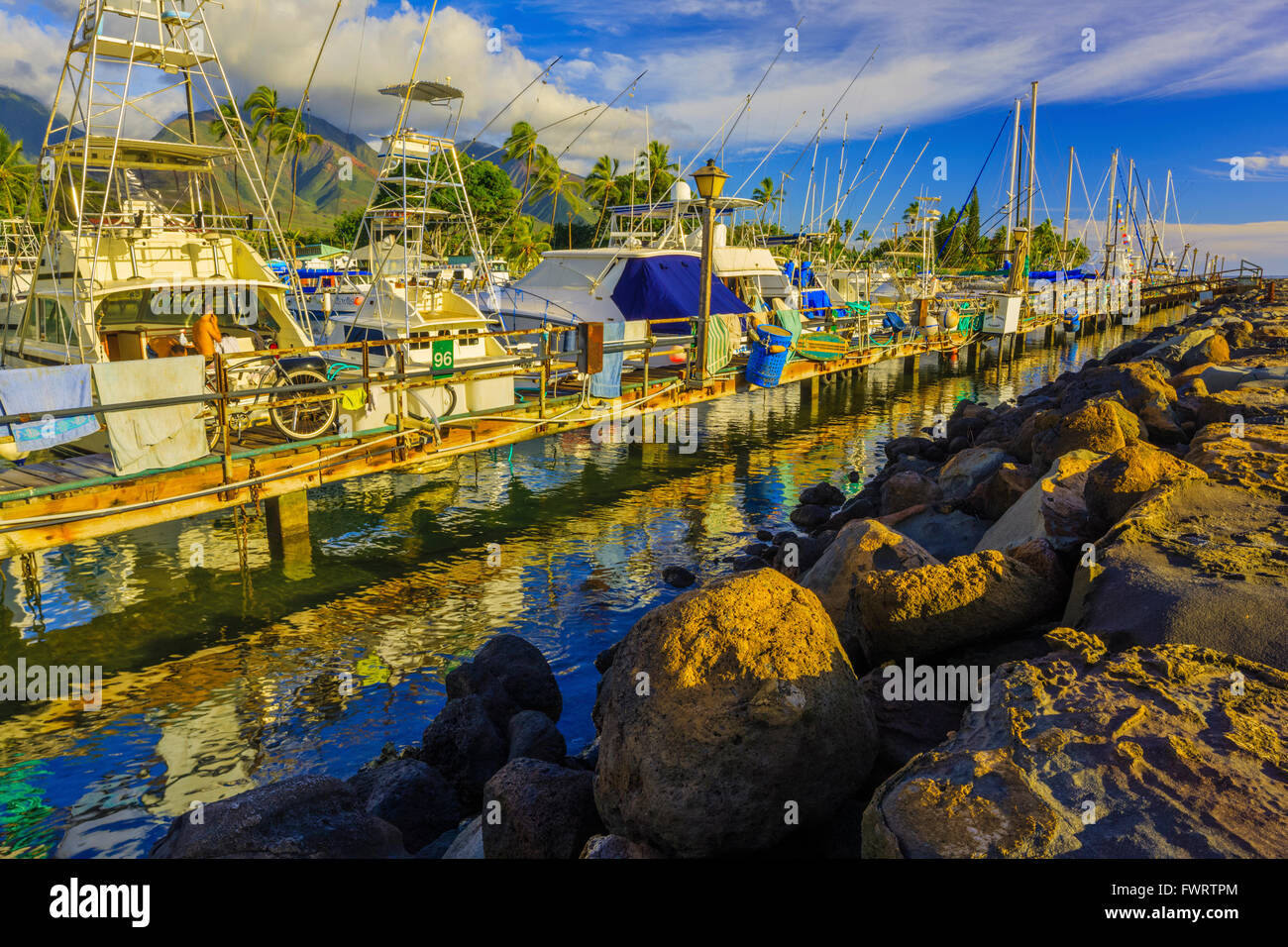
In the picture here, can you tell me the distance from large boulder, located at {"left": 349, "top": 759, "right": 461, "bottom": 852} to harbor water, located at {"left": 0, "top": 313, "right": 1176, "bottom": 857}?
51.1 inches

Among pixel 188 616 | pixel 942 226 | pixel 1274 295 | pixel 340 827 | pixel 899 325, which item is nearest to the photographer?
pixel 340 827

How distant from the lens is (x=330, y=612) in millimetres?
11703

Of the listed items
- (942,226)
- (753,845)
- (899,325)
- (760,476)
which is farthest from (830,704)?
(942,226)

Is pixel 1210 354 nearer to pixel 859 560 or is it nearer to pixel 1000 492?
pixel 1000 492

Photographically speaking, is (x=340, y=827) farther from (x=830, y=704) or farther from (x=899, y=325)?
(x=899, y=325)

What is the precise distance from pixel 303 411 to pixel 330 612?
121 inches

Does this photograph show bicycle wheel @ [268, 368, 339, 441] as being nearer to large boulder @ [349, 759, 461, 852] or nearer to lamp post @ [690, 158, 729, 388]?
large boulder @ [349, 759, 461, 852]

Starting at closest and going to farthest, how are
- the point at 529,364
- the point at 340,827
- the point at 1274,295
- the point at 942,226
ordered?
the point at 340,827 < the point at 529,364 < the point at 1274,295 < the point at 942,226

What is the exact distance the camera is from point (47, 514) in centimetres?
971

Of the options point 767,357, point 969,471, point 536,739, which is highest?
point 767,357

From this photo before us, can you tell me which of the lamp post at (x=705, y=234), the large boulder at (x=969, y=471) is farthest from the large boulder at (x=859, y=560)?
the lamp post at (x=705, y=234)

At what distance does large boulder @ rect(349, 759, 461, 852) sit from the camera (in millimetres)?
6488

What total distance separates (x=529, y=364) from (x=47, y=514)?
8.09 meters

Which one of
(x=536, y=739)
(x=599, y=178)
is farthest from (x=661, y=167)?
(x=536, y=739)
